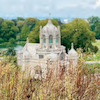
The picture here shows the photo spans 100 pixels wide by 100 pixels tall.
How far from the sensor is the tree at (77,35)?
93.5 feet

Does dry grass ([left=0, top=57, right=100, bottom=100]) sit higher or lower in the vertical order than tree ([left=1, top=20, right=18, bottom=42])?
lower

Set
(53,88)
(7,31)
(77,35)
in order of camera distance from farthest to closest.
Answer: (7,31) → (77,35) → (53,88)

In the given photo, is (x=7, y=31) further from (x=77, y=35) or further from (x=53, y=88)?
(x=53, y=88)

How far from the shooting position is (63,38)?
29.9 meters

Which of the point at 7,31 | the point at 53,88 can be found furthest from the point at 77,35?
the point at 53,88

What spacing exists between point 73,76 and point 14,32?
44.3 metres

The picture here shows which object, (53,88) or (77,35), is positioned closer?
(53,88)

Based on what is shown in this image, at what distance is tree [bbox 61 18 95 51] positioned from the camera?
28500 mm

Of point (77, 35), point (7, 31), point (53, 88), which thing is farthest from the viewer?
point (7, 31)

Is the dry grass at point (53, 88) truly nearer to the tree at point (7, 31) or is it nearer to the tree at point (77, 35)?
the tree at point (77, 35)

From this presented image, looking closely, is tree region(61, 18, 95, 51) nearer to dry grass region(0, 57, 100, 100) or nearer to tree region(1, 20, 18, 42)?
tree region(1, 20, 18, 42)

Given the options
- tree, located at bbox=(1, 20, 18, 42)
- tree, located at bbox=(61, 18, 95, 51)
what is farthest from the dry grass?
tree, located at bbox=(1, 20, 18, 42)

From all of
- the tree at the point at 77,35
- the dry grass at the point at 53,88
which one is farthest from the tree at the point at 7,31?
the dry grass at the point at 53,88

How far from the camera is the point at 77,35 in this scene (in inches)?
1122
